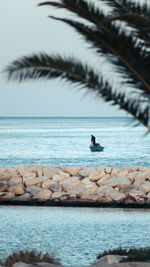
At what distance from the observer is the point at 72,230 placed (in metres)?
12.9

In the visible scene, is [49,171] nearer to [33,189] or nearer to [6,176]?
[6,176]

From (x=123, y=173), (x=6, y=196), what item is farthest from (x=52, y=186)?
(x=123, y=173)

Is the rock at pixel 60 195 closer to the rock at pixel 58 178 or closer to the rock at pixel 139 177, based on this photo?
the rock at pixel 58 178

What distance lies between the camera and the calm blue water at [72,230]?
1070 centimetres

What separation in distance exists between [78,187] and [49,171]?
199 centimetres

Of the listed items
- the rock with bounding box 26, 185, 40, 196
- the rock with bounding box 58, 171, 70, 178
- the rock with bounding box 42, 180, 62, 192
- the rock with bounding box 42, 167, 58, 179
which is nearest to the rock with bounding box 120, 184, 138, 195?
the rock with bounding box 42, 180, 62, 192

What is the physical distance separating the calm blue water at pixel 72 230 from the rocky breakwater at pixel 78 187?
769 millimetres

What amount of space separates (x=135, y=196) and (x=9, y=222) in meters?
4.74

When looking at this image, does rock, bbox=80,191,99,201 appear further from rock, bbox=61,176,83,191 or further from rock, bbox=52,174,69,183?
rock, bbox=52,174,69,183

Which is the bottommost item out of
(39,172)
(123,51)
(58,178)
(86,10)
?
(58,178)

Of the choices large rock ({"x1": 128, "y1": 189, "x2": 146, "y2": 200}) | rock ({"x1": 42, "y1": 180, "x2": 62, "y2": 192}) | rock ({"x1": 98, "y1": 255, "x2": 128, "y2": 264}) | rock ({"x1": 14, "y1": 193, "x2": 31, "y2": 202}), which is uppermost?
rock ({"x1": 42, "y1": 180, "x2": 62, "y2": 192})

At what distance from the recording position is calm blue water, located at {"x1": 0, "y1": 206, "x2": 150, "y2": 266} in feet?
35.1

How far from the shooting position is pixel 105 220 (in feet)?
47.7

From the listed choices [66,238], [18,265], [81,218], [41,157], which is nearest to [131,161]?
[41,157]
